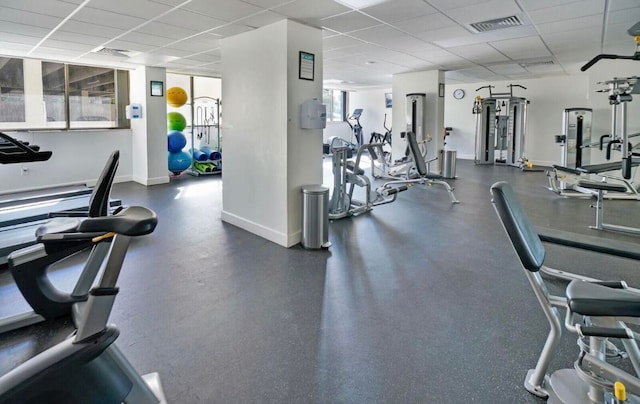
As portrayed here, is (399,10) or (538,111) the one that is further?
(538,111)

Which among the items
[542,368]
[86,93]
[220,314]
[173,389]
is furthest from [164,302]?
[86,93]

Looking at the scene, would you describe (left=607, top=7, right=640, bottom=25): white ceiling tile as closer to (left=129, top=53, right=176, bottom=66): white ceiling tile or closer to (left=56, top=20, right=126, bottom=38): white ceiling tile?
(left=56, top=20, right=126, bottom=38): white ceiling tile

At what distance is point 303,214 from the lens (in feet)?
13.7

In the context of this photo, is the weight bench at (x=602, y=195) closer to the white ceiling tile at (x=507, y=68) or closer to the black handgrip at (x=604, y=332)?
the black handgrip at (x=604, y=332)

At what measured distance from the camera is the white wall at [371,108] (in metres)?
13.9

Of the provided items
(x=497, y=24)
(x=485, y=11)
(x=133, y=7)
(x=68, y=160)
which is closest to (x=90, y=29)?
(x=133, y=7)

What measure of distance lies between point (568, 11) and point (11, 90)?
8.24 meters

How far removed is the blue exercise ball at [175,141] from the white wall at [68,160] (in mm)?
792

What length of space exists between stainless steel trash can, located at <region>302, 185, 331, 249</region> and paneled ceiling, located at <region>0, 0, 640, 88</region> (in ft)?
5.89

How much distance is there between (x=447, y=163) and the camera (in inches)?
329

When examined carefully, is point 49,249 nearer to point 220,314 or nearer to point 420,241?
point 220,314

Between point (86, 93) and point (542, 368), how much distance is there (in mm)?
8457

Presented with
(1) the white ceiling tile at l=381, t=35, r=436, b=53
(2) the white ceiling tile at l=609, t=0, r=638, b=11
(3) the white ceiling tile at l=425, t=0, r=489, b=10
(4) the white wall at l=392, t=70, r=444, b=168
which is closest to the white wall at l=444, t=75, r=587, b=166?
(4) the white wall at l=392, t=70, r=444, b=168

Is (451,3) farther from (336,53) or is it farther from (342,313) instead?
(342,313)
